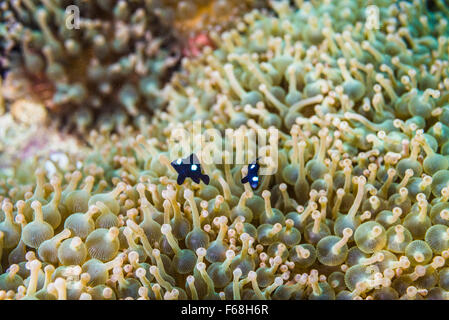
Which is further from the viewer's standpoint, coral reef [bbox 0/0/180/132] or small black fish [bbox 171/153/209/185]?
coral reef [bbox 0/0/180/132]

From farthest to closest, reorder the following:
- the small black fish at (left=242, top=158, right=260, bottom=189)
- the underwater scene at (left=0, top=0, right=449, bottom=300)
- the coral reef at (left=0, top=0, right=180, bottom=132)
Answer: the coral reef at (left=0, top=0, right=180, bottom=132) → the small black fish at (left=242, top=158, right=260, bottom=189) → the underwater scene at (left=0, top=0, right=449, bottom=300)

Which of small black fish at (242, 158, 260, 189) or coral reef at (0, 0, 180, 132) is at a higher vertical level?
coral reef at (0, 0, 180, 132)

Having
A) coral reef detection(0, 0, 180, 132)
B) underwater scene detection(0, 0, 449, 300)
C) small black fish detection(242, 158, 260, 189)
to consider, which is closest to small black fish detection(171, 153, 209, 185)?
underwater scene detection(0, 0, 449, 300)

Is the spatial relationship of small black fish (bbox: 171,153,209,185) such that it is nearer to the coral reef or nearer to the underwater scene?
the underwater scene

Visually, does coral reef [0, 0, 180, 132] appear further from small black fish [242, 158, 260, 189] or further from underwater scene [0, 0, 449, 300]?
small black fish [242, 158, 260, 189]

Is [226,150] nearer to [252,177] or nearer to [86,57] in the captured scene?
[252,177]

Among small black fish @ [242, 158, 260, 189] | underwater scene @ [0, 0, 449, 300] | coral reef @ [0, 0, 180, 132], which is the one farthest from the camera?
coral reef @ [0, 0, 180, 132]

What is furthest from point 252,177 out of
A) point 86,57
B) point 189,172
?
point 86,57

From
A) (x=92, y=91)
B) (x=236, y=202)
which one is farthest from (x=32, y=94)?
(x=236, y=202)
